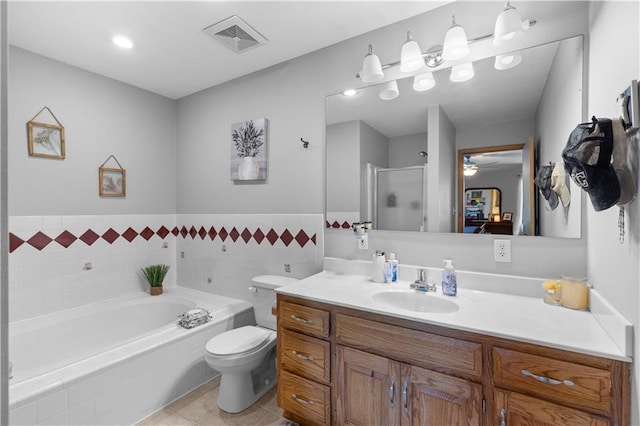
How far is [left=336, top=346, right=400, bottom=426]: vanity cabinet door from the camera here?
1.36 m

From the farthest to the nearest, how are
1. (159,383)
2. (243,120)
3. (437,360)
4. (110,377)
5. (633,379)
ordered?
(243,120), (159,383), (110,377), (437,360), (633,379)

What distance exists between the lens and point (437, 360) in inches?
49.4

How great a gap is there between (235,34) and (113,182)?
1.74 metres

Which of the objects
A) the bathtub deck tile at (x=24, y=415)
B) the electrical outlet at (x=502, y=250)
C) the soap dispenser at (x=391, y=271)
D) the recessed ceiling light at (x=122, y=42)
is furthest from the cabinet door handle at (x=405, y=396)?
the recessed ceiling light at (x=122, y=42)

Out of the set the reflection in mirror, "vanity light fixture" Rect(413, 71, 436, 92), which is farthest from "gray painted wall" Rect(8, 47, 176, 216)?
the reflection in mirror

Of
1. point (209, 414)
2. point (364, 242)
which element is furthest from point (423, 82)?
point (209, 414)

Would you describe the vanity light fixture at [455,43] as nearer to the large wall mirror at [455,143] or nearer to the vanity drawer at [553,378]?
the large wall mirror at [455,143]

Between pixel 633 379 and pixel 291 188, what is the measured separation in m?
2.05

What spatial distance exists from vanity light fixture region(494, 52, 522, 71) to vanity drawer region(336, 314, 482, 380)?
4.69ft

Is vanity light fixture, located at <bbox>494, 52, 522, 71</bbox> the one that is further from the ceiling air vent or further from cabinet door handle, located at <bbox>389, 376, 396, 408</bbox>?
cabinet door handle, located at <bbox>389, 376, 396, 408</bbox>

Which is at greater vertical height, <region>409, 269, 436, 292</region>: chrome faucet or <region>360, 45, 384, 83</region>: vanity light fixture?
<region>360, 45, 384, 83</region>: vanity light fixture

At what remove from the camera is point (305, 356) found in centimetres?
162

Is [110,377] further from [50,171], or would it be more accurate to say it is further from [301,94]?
[301,94]

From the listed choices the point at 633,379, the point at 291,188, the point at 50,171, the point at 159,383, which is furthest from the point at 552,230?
the point at 50,171
